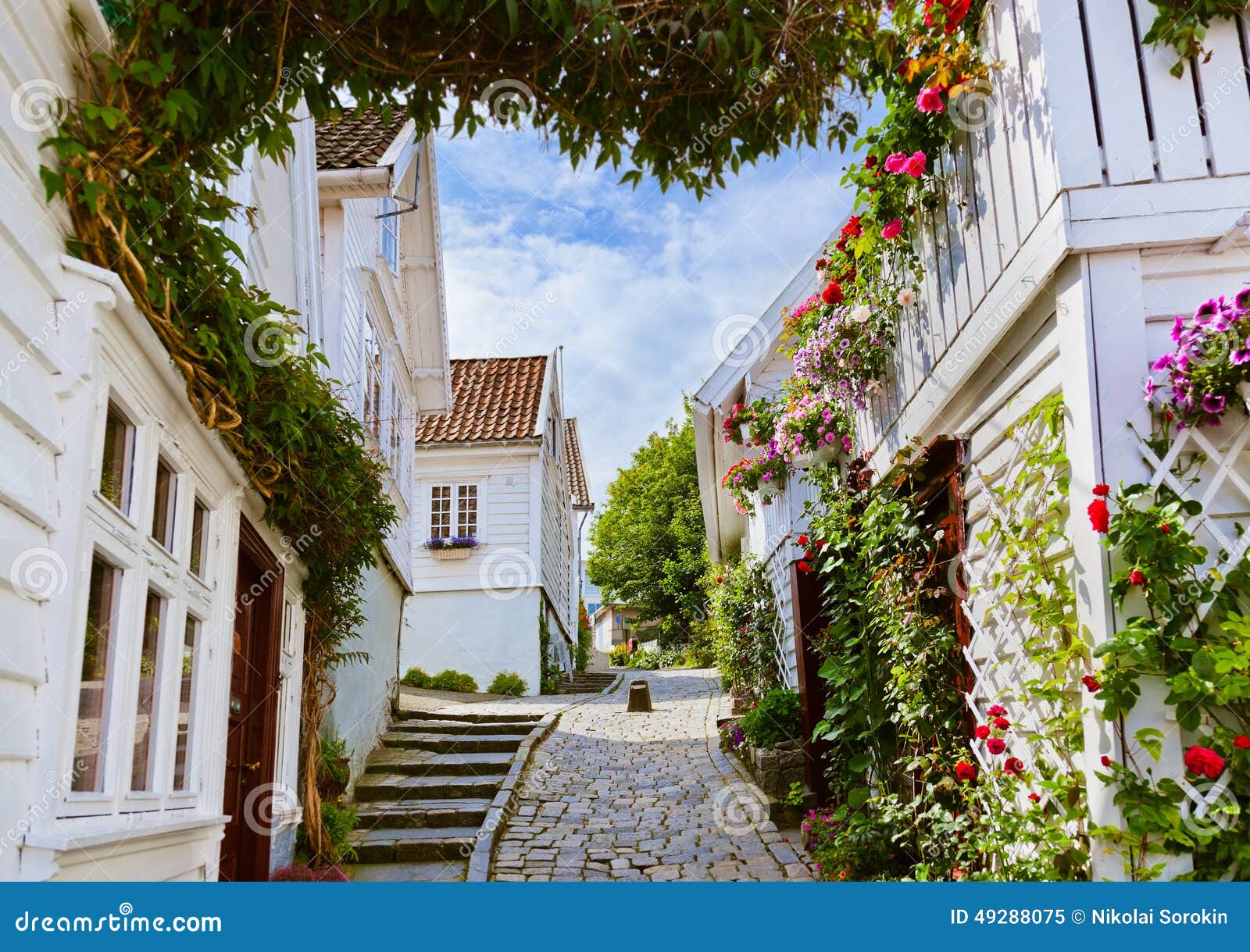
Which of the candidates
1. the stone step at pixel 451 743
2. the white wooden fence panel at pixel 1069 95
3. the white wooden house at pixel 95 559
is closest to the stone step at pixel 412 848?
the stone step at pixel 451 743

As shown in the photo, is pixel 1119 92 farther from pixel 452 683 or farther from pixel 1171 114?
pixel 452 683

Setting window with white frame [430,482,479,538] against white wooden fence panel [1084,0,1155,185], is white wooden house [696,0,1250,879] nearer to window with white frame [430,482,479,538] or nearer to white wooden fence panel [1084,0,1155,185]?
white wooden fence panel [1084,0,1155,185]

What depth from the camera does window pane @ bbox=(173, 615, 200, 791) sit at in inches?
173

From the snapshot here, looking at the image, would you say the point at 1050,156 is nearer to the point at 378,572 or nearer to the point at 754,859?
the point at 754,859

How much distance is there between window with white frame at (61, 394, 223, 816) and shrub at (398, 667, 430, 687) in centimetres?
1230

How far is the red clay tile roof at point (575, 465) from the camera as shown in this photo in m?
32.0

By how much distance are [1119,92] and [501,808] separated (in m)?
7.03

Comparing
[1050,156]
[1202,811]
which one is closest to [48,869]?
[1202,811]

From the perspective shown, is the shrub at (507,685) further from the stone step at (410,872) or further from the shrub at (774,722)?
the stone step at (410,872)

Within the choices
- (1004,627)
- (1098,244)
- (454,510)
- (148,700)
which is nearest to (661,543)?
(454,510)

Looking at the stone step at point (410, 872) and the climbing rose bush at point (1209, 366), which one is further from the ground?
the climbing rose bush at point (1209, 366)

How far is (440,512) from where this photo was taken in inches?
723

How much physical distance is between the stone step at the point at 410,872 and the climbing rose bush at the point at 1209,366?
568cm

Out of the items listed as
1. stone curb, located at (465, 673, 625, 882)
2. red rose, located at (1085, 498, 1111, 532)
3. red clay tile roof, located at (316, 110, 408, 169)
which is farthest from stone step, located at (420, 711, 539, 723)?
red rose, located at (1085, 498, 1111, 532)
